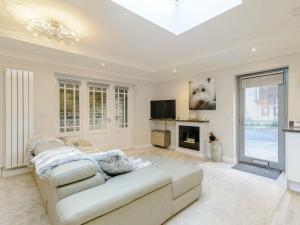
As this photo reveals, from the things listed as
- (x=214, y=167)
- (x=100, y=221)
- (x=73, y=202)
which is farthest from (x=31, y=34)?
(x=214, y=167)

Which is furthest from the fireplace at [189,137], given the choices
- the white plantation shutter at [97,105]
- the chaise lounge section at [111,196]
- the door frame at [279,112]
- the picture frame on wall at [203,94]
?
the chaise lounge section at [111,196]

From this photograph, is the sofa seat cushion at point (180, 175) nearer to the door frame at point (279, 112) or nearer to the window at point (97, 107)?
the door frame at point (279, 112)

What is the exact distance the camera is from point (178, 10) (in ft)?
8.57

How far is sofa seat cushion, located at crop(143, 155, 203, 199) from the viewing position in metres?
1.89

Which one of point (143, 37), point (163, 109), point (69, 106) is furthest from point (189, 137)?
point (69, 106)

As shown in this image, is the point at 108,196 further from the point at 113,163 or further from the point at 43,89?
the point at 43,89

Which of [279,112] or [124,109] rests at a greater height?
[124,109]

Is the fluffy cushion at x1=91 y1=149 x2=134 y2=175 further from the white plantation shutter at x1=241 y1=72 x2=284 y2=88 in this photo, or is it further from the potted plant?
the white plantation shutter at x1=241 y1=72 x2=284 y2=88

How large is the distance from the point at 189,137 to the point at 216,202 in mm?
2658

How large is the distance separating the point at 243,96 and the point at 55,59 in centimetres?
450

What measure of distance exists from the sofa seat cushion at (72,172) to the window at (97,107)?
10.3 feet

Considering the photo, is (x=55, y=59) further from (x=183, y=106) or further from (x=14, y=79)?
(x=183, y=106)

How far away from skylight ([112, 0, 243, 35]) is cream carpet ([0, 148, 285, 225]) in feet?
8.41

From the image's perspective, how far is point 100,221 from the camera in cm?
124
